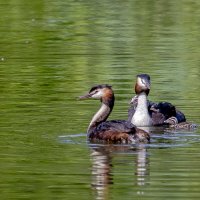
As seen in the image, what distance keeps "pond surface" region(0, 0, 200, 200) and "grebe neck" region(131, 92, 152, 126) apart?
1.17 feet

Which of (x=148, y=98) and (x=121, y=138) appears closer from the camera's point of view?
(x=121, y=138)

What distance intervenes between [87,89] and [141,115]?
2484 millimetres

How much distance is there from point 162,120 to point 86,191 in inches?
199

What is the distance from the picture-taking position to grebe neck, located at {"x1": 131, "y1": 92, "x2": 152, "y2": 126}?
16.8 meters

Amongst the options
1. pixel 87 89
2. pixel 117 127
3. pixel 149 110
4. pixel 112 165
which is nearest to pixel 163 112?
pixel 149 110

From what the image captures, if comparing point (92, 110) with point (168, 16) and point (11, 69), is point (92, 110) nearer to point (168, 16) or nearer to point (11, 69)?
point (11, 69)

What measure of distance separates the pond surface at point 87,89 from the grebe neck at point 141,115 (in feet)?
1.17

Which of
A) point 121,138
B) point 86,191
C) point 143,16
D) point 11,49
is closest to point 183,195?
point 86,191

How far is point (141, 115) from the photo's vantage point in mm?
16906

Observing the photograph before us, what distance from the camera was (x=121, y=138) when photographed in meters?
14.7

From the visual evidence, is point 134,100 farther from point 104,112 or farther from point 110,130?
point 110,130

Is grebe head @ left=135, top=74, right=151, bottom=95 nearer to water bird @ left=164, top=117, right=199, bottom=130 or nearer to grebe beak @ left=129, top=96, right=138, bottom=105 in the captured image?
grebe beak @ left=129, top=96, right=138, bottom=105

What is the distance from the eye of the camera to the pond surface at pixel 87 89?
12547 millimetres

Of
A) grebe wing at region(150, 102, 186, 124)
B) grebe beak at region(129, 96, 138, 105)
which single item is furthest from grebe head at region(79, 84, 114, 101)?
grebe beak at region(129, 96, 138, 105)
